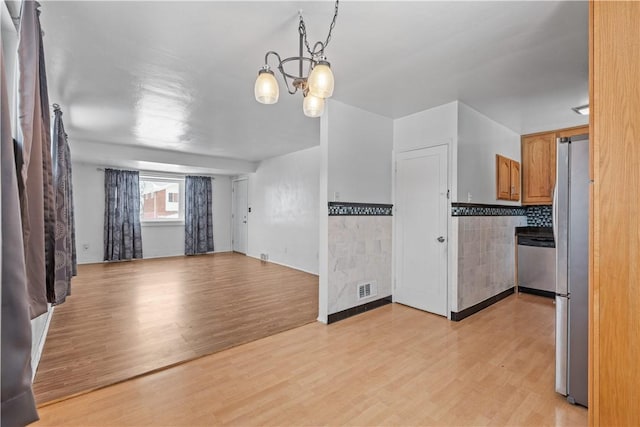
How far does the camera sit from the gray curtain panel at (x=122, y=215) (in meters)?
6.43

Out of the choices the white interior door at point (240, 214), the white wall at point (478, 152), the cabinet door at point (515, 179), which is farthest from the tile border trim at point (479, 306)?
the white interior door at point (240, 214)

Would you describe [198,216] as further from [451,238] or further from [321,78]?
[321,78]

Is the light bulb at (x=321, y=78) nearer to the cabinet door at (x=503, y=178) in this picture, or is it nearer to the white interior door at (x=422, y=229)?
the white interior door at (x=422, y=229)

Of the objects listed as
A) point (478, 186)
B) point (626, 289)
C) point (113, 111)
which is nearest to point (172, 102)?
point (113, 111)

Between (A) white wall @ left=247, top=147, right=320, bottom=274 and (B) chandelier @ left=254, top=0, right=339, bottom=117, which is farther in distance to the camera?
(A) white wall @ left=247, top=147, right=320, bottom=274

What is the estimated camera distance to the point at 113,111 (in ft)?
11.6

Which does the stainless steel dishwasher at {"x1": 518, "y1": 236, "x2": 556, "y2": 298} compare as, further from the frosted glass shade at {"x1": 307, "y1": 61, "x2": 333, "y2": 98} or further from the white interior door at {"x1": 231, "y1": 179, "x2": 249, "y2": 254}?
the white interior door at {"x1": 231, "y1": 179, "x2": 249, "y2": 254}

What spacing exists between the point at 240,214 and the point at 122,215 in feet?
8.65

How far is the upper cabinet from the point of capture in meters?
4.01

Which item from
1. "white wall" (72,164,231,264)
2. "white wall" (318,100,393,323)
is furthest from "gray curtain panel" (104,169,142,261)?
"white wall" (318,100,393,323)

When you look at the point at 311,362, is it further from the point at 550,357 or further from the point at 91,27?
the point at 91,27

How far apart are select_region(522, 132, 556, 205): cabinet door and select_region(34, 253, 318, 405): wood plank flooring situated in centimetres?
337

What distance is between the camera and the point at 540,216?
14.7ft

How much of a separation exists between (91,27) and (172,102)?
137 cm
